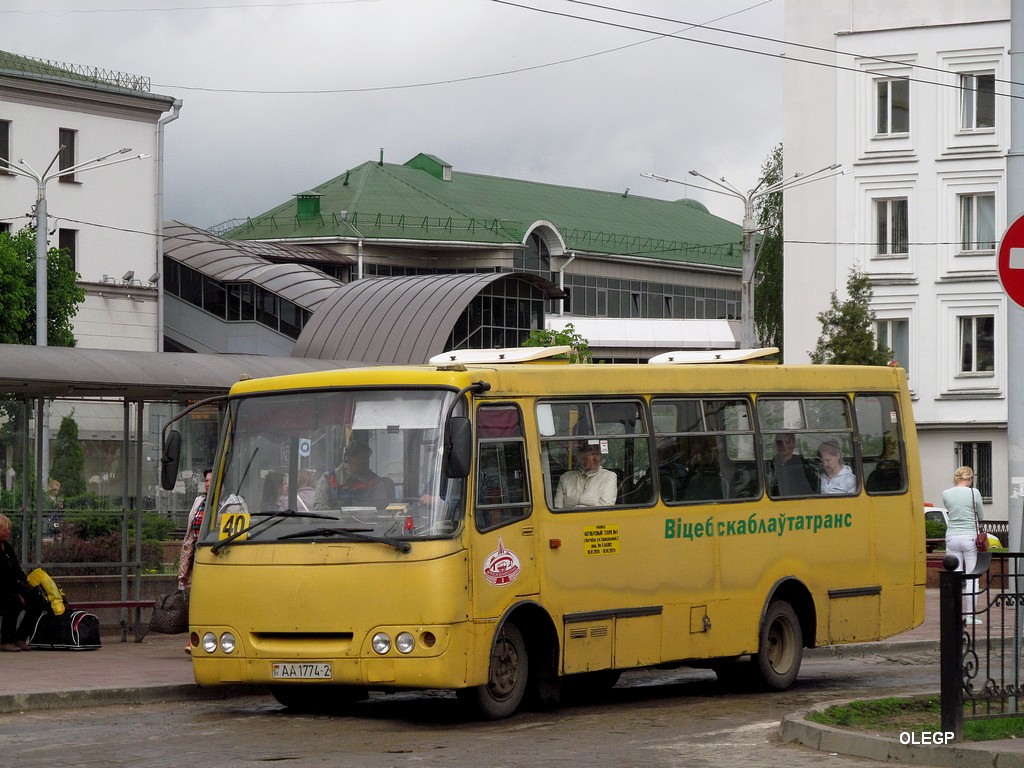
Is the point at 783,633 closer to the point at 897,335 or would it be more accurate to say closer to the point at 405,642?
the point at 405,642

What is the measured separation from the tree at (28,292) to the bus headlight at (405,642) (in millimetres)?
42871

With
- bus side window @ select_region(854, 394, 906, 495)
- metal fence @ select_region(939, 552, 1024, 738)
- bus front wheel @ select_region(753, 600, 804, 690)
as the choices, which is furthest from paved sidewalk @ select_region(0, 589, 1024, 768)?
bus side window @ select_region(854, 394, 906, 495)

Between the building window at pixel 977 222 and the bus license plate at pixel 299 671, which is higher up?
the building window at pixel 977 222

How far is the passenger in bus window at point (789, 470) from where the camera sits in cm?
1507

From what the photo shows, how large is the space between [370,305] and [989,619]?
5951 cm

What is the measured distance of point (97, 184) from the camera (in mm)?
66438

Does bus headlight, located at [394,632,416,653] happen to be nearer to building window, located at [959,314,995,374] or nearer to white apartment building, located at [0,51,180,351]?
building window, located at [959,314,995,374]

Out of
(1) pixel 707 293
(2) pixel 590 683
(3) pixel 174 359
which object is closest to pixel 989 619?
(2) pixel 590 683

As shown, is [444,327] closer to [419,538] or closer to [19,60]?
[19,60]

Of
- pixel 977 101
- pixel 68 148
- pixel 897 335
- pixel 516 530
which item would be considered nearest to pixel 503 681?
pixel 516 530

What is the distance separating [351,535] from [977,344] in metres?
A: 44.2

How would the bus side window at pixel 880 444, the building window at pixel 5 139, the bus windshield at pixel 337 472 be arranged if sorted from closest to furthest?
the bus windshield at pixel 337 472 → the bus side window at pixel 880 444 → the building window at pixel 5 139

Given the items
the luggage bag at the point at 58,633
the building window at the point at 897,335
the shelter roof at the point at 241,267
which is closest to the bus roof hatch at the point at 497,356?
the luggage bag at the point at 58,633

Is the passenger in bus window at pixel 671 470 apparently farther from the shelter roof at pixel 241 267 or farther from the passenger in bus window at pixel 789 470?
the shelter roof at pixel 241 267
